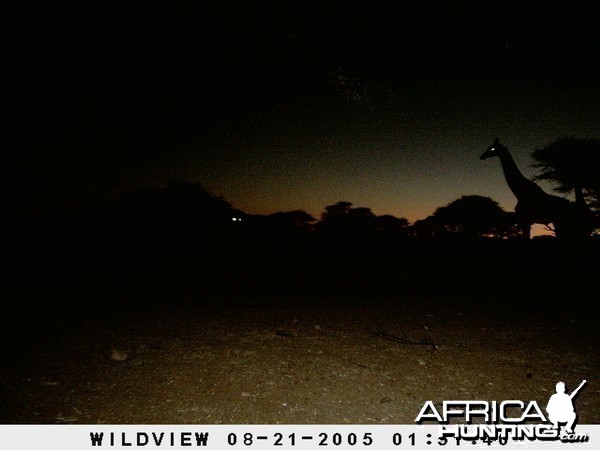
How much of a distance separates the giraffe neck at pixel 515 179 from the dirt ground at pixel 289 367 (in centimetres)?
648

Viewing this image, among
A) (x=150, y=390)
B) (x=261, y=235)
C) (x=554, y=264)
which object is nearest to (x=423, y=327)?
(x=150, y=390)

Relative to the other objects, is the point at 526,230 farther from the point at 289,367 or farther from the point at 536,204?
the point at 289,367

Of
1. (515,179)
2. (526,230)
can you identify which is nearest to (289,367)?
(515,179)

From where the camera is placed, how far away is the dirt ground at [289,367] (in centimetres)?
323

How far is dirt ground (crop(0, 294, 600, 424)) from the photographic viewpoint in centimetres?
323

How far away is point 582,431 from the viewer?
118 inches

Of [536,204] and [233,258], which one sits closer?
[536,204]

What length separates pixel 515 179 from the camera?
11844 mm

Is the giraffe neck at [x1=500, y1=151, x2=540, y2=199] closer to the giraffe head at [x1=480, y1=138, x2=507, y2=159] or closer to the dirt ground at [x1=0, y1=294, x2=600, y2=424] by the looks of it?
the giraffe head at [x1=480, y1=138, x2=507, y2=159]

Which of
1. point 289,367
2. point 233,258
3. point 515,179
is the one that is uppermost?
point 515,179

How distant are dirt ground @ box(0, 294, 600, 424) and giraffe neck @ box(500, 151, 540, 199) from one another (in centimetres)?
648

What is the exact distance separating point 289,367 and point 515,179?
10780mm

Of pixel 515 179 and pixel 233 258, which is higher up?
pixel 515 179

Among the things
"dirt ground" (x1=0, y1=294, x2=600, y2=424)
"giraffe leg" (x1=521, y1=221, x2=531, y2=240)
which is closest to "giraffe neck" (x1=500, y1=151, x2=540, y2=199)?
"giraffe leg" (x1=521, y1=221, x2=531, y2=240)
